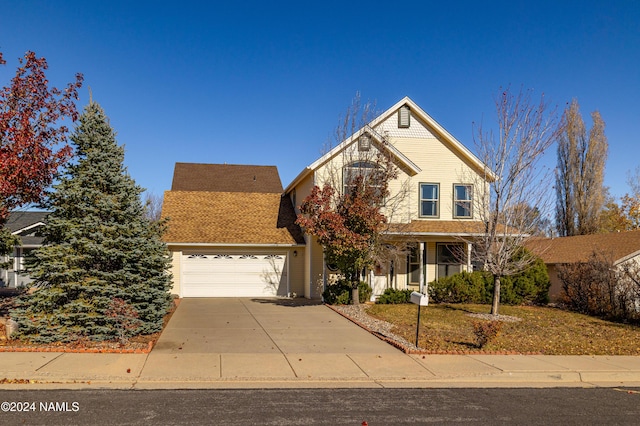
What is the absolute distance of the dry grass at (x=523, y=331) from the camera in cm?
1248

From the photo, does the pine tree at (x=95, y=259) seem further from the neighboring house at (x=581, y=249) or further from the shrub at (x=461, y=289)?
the neighboring house at (x=581, y=249)

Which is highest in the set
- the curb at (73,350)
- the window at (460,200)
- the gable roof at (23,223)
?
the window at (460,200)

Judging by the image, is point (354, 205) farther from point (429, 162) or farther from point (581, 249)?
point (581, 249)

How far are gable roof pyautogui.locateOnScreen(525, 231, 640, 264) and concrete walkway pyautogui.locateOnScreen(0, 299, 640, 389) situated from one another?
1055 centimetres

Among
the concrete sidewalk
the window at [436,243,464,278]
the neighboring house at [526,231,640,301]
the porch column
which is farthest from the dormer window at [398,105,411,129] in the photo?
the concrete sidewalk

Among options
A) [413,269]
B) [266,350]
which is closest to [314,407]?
[266,350]

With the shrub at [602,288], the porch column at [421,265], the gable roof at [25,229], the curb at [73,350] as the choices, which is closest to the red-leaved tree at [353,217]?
the porch column at [421,265]

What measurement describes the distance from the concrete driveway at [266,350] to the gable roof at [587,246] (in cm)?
1051

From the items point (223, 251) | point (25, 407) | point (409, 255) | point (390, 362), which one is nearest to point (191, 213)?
point (223, 251)

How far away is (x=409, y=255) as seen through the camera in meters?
22.2

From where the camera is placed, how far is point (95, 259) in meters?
12.2

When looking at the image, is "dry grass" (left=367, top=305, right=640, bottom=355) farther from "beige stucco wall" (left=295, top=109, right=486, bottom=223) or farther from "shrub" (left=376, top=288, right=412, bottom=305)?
"beige stucco wall" (left=295, top=109, right=486, bottom=223)

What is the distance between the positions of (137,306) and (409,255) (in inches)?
503

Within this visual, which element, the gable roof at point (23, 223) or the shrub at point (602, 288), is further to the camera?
the gable roof at point (23, 223)
